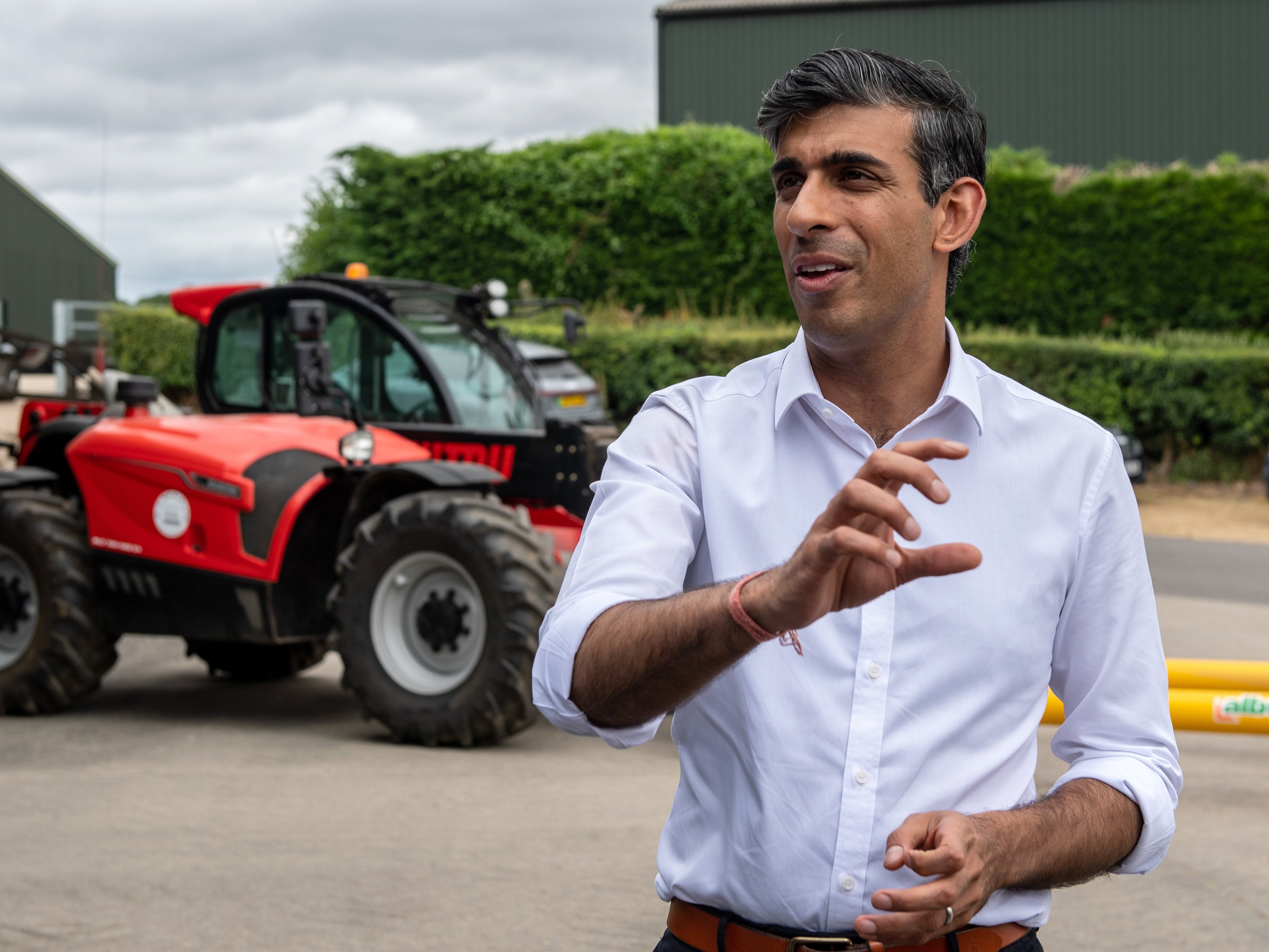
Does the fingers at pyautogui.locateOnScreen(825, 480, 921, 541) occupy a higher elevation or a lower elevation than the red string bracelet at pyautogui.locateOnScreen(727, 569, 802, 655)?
higher

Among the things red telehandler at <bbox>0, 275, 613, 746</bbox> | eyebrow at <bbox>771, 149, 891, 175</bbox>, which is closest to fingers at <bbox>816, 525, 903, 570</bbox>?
eyebrow at <bbox>771, 149, 891, 175</bbox>

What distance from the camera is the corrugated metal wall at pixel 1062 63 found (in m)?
28.2

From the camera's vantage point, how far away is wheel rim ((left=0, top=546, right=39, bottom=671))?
6.93m

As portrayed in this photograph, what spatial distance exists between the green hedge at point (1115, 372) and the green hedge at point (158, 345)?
553 cm

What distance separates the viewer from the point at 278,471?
6418 millimetres

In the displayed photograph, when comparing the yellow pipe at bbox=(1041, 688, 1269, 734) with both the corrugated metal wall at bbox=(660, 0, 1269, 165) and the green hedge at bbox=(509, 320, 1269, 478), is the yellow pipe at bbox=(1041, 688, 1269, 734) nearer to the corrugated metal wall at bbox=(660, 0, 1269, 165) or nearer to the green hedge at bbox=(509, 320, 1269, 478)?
the green hedge at bbox=(509, 320, 1269, 478)

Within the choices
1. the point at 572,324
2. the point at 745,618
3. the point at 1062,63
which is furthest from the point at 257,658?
the point at 1062,63

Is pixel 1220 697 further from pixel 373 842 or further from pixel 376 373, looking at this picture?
pixel 376 373

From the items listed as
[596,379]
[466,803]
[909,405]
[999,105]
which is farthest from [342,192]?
[909,405]

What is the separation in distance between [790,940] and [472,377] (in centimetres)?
588

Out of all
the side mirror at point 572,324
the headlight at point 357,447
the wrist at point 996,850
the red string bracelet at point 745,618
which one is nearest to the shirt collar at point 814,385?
the red string bracelet at point 745,618

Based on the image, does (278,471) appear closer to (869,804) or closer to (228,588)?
(228,588)

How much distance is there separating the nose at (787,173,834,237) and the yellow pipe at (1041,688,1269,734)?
9.64 ft

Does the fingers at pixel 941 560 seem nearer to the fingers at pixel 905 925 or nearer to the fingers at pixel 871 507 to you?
the fingers at pixel 871 507
